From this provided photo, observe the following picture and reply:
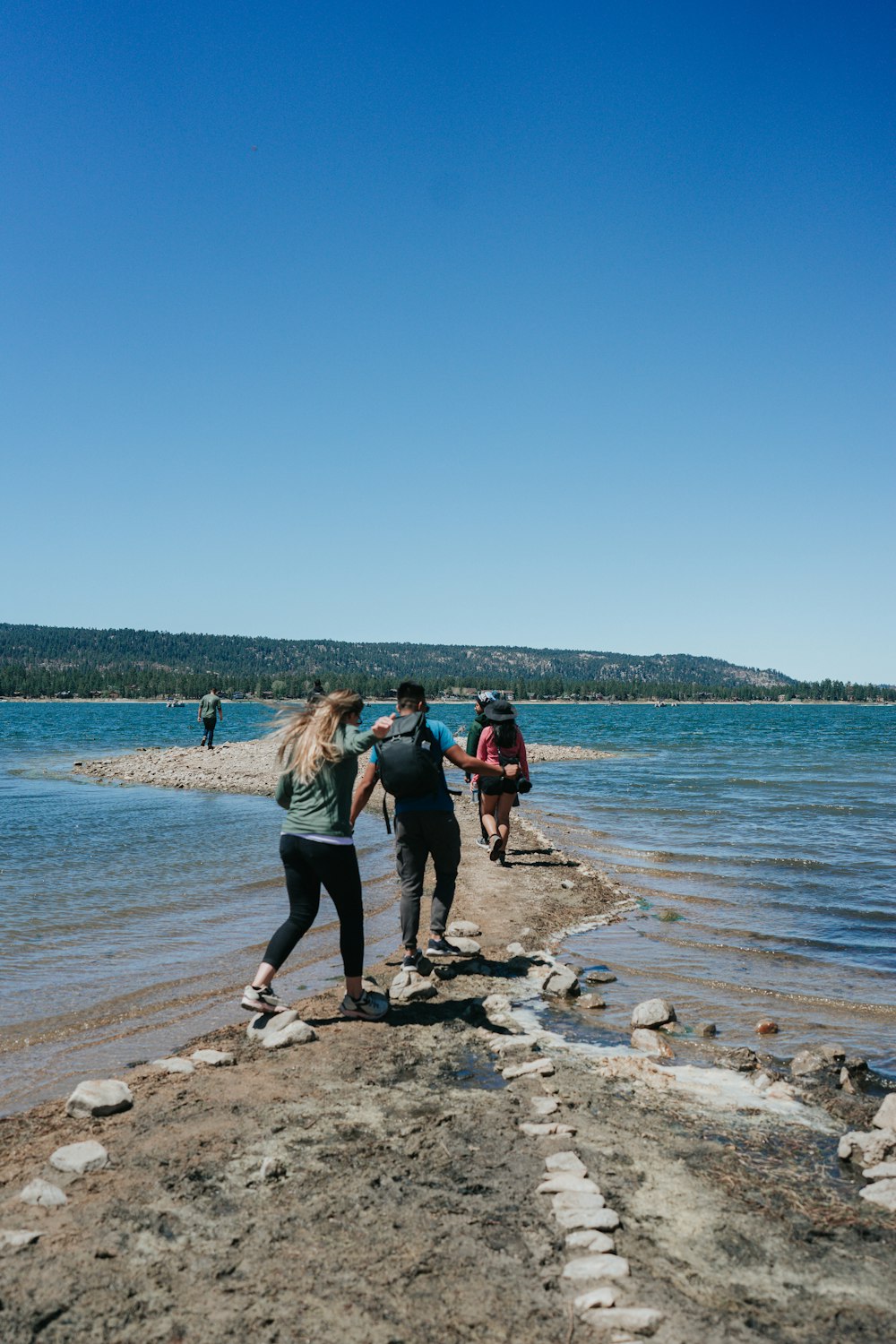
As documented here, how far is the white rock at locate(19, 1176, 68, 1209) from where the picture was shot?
12.9 ft

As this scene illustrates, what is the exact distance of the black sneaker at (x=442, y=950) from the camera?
8.61 metres

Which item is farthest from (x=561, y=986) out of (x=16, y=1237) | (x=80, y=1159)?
(x=16, y=1237)

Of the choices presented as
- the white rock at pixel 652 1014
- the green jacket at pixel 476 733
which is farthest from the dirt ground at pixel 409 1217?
the green jacket at pixel 476 733

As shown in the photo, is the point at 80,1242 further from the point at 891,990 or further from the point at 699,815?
the point at 699,815

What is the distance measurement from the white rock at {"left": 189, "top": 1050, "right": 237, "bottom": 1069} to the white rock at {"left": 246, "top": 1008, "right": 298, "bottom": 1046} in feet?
1.18

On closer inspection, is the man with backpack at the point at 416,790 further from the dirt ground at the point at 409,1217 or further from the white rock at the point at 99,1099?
the white rock at the point at 99,1099

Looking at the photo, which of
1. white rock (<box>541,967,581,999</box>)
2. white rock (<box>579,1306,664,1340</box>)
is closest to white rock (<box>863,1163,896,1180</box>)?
white rock (<box>579,1306,664,1340</box>)

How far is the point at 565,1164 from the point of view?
436cm

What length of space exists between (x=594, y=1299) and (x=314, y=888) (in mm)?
3564

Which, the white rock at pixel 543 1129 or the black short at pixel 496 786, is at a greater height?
the black short at pixel 496 786

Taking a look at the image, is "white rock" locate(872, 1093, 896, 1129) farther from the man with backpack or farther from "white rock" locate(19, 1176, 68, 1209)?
"white rock" locate(19, 1176, 68, 1209)

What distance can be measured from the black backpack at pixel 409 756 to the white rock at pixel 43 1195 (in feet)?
12.4

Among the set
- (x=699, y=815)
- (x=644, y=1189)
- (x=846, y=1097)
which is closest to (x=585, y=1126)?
(x=644, y=1189)

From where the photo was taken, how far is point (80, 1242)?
363 cm
